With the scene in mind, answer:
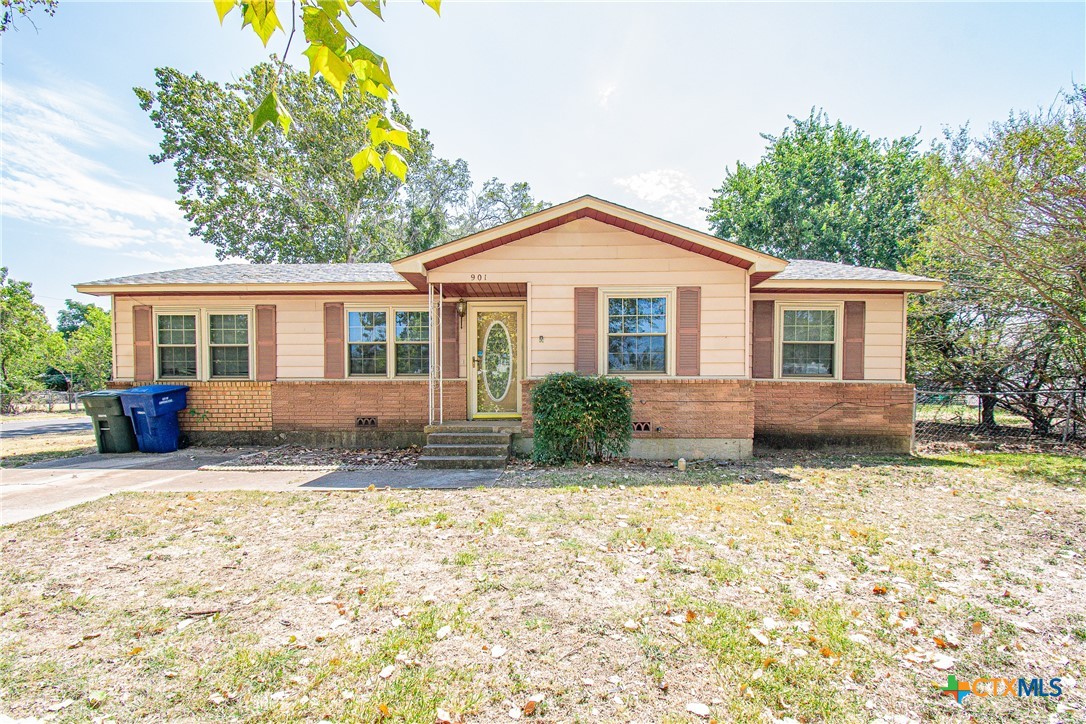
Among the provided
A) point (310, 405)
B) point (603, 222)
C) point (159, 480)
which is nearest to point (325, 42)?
point (603, 222)

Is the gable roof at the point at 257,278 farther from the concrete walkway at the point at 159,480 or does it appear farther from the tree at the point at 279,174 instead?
the tree at the point at 279,174

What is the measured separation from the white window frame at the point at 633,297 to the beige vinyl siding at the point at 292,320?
373 centimetres

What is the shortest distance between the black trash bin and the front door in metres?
6.58

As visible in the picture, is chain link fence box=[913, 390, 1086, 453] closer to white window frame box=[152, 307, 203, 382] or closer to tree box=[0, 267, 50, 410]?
white window frame box=[152, 307, 203, 382]

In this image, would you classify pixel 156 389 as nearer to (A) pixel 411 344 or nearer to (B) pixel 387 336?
(B) pixel 387 336

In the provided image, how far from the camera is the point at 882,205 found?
2230cm

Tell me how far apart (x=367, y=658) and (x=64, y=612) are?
2.19 meters

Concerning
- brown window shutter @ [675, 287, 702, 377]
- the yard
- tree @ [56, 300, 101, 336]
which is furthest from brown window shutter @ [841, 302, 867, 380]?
tree @ [56, 300, 101, 336]

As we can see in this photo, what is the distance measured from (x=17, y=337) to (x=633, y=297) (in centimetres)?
3602

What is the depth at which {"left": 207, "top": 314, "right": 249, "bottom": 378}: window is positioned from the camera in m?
9.73

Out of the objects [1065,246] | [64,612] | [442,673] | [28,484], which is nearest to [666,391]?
[442,673]

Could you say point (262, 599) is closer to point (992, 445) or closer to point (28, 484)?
point (28, 484)

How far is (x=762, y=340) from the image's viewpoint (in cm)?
930

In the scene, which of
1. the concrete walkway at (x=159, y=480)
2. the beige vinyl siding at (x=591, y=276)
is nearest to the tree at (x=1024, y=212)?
the beige vinyl siding at (x=591, y=276)
